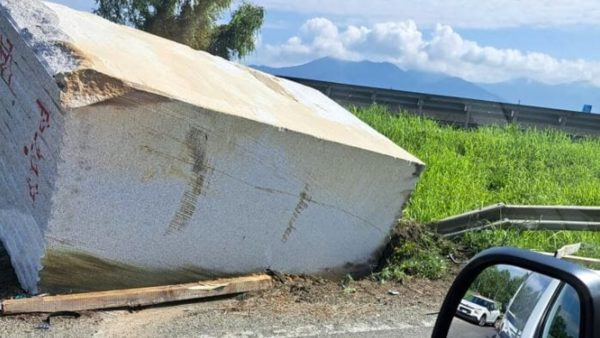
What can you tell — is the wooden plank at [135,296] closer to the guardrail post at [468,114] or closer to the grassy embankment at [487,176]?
the grassy embankment at [487,176]

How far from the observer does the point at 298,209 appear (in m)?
6.07

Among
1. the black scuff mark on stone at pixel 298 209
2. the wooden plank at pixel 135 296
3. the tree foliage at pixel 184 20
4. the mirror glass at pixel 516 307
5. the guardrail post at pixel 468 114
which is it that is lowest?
the wooden plank at pixel 135 296

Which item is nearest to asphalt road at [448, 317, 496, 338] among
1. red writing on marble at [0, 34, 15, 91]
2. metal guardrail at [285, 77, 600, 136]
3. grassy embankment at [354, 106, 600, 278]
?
grassy embankment at [354, 106, 600, 278]

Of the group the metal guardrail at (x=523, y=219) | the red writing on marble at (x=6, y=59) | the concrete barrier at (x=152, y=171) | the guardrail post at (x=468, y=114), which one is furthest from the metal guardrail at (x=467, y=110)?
the red writing on marble at (x=6, y=59)

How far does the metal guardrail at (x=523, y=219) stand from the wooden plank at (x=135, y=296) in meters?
Result: 2.53

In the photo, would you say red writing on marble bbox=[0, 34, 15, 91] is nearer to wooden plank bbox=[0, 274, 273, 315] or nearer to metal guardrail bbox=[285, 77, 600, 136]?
wooden plank bbox=[0, 274, 273, 315]

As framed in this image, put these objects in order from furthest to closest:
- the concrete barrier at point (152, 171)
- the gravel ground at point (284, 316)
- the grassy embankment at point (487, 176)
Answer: the grassy embankment at point (487, 176)
the concrete barrier at point (152, 171)
the gravel ground at point (284, 316)

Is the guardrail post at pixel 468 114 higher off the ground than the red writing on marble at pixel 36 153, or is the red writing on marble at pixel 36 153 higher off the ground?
the guardrail post at pixel 468 114

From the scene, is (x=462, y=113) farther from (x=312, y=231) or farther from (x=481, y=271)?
(x=481, y=271)

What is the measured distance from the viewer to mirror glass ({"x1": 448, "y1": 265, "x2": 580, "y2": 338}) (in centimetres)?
198

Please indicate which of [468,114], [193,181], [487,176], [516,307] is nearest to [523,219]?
[487,176]

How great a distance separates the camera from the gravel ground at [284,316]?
193 inches

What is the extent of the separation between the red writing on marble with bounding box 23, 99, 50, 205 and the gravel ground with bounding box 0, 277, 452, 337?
3.20ft

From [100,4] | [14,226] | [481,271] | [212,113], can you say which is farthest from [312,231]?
[100,4]
